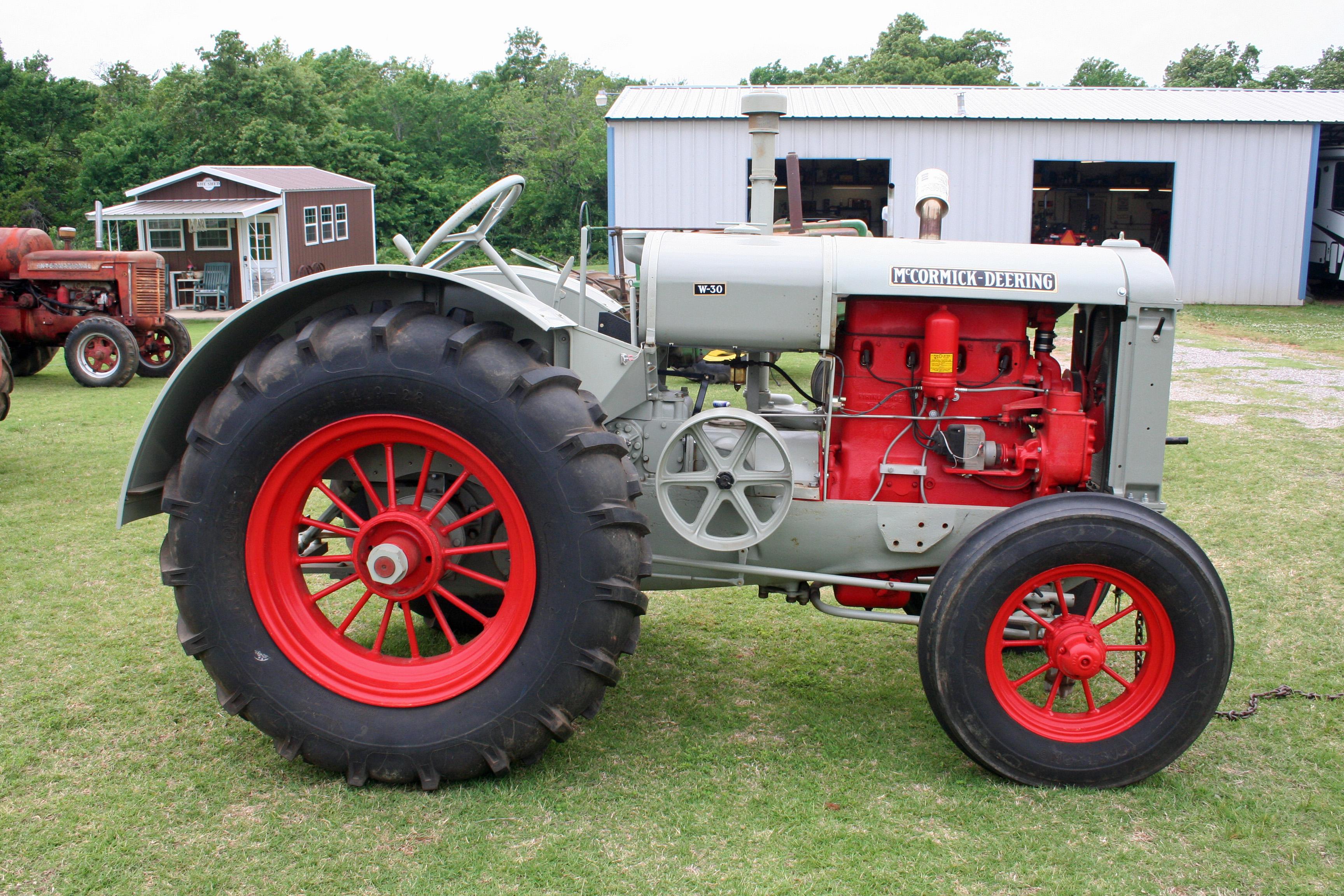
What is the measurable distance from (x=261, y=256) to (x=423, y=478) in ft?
67.2

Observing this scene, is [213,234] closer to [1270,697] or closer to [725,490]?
[725,490]

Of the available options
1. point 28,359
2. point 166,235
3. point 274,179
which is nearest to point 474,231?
point 28,359

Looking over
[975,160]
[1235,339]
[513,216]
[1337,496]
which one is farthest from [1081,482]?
[513,216]

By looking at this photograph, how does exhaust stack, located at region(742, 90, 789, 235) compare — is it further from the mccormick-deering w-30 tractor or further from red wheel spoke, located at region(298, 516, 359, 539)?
red wheel spoke, located at region(298, 516, 359, 539)

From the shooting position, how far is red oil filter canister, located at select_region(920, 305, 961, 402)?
296cm

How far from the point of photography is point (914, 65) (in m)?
43.4

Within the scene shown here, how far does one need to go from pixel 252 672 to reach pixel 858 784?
1618mm

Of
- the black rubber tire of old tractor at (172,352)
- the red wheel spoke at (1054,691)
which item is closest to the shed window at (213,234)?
the black rubber tire of old tractor at (172,352)

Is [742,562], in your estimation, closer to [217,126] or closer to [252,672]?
[252,672]

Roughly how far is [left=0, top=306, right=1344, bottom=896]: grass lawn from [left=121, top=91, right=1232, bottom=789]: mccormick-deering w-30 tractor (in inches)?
6.9

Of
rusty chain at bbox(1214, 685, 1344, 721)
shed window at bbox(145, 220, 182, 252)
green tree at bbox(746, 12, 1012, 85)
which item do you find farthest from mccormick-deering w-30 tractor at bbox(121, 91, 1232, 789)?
green tree at bbox(746, 12, 1012, 85)

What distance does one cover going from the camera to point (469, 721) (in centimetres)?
269

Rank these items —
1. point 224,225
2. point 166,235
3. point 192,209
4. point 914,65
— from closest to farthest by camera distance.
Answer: point 192,209
point 224,225
point 166,235
point 914,65

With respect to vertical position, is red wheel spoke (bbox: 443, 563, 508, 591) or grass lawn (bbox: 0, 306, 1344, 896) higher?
red wheel spoke (bbox: 443, 563, 508, 591)
